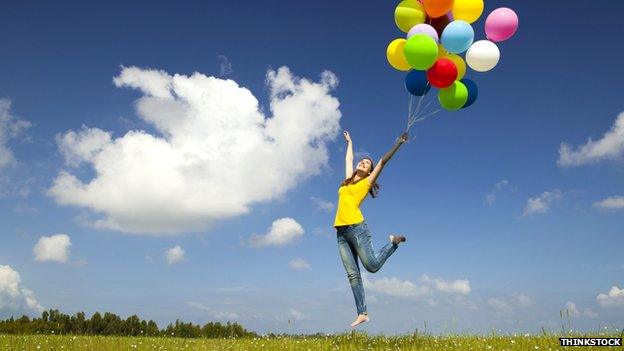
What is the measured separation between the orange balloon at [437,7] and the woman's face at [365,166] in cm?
292

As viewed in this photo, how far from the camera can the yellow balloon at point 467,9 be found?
32.4ft

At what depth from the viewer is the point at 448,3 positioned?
9.73m

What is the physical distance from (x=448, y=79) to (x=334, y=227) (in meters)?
3.33

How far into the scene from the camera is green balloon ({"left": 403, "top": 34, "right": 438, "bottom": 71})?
921cm

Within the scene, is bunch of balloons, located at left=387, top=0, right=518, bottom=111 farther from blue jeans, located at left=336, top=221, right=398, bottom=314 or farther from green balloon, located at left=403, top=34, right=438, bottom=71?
blue jeans, located at left=336, top=221, right=398, bottom=314

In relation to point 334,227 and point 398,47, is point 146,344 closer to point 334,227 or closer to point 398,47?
point 334,227

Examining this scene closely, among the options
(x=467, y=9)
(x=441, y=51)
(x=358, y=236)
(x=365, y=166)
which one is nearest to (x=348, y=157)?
(x=365, y=166)

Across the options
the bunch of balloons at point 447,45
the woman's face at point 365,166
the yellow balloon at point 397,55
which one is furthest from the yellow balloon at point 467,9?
the woman's face at point 365,166

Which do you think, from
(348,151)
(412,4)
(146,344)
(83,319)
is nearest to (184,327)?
(83,319)

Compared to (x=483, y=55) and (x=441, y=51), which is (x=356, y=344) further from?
(x=483, y=55)

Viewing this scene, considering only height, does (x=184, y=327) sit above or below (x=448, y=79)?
below

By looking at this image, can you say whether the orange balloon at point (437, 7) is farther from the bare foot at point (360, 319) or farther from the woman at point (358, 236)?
the bare foot at point (360, 319)

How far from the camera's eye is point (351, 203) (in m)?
9.47

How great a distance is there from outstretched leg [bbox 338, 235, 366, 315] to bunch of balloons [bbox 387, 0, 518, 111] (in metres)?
3.20
